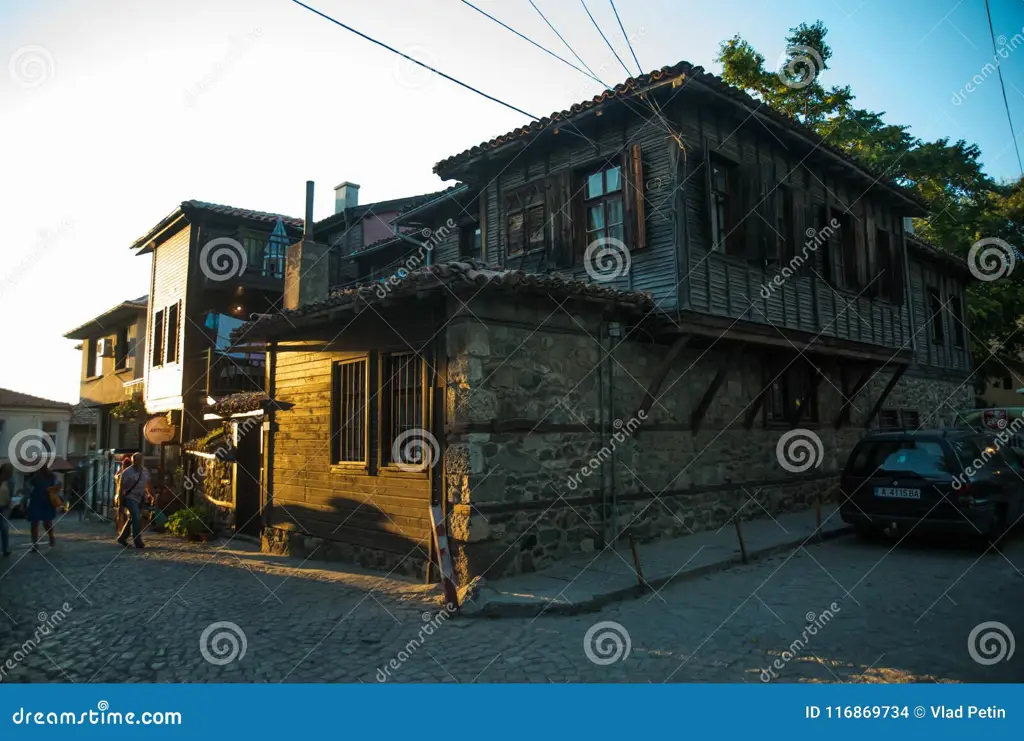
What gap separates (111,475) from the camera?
20.2 metres

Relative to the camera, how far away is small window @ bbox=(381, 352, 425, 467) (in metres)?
8.26

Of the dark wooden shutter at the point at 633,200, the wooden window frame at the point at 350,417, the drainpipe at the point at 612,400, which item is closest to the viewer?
the drainpipe at the point at 612,400

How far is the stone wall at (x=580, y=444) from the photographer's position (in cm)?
756

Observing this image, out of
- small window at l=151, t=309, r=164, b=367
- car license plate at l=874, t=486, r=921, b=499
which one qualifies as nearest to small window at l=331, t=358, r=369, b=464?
car license plate at l=874, t=486, r=921, b=499

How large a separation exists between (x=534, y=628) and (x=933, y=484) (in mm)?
6037

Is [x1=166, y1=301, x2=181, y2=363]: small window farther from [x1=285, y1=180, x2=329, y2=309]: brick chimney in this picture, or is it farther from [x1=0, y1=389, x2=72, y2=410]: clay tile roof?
[x1=0, y1=389, x2=72, y2=410]: clay tile roof

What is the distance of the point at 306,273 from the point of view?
11.7 m

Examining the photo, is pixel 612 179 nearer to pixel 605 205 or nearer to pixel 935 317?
pixel 605 205

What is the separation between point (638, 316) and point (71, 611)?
795cm

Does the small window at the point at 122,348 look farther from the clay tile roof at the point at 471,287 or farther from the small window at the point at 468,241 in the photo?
the clay tile roof at the point at 471,287

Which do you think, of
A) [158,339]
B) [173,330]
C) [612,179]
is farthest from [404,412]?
[158,339]

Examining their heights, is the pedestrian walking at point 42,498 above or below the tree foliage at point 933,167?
below

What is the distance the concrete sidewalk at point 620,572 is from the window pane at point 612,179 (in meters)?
5.61

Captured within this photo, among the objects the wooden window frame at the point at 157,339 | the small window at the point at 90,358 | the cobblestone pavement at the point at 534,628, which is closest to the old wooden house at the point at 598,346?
the cobblestone pavement at the point at 534,628
